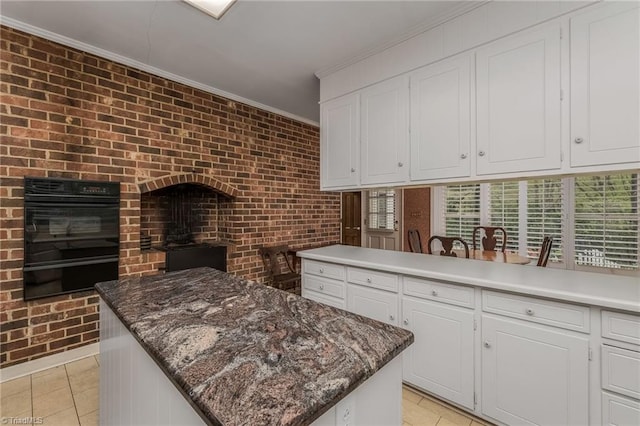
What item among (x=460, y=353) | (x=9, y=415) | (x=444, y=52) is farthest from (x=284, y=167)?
(x=9, y=415)

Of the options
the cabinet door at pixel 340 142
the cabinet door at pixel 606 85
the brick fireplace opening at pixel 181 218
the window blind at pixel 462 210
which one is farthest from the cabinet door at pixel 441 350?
the window blind at pixel 462 210

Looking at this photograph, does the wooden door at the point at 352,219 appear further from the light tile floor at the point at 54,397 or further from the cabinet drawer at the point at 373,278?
the light tile floor at the point at 54,397

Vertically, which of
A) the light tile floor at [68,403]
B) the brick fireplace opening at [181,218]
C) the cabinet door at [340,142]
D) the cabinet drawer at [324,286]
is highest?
the cabinet door at [340,142]

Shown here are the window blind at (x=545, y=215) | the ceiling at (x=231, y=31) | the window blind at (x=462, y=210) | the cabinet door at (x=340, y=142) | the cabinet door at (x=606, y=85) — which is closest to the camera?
the cabinet door at (x=606, y=85)

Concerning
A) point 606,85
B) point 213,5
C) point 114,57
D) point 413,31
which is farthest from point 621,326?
point 114,57

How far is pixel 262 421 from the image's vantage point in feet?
1.79

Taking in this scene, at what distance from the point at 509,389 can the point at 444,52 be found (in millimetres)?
2181

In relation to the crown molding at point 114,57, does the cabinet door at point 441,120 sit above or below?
below

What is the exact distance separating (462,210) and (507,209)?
63 cm

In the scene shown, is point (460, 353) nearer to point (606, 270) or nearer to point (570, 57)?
point (570, 57)

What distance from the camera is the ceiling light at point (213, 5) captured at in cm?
154

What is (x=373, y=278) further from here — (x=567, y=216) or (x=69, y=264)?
(x=567, y=216)

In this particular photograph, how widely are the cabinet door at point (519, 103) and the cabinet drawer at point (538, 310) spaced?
2.59ft

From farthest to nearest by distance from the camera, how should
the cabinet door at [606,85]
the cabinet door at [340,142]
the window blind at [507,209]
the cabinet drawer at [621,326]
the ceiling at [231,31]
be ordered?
1. the window blind at [507,209]
2. the cabinet door at [340,142]
3. the ceiling at [231,31]
4. the cabinet door at [606,85]
5. the cabinet drawer at [621,326]
